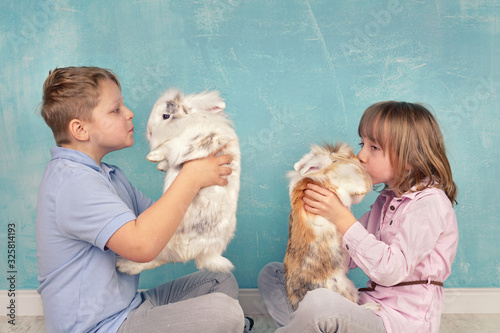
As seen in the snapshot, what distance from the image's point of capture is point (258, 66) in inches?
83.0

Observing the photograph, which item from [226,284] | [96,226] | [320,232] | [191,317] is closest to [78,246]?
[96,226]

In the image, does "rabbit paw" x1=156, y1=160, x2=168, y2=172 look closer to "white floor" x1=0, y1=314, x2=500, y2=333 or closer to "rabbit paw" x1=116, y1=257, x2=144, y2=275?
"rabbit paw" x1=116, y1=257, x2=144, y2=275

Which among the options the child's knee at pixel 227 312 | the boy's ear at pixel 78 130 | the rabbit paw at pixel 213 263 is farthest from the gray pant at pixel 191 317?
the boy's ear at pixel 78 130

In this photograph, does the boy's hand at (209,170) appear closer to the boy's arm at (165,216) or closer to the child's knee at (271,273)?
the boy's arm at (165,216)

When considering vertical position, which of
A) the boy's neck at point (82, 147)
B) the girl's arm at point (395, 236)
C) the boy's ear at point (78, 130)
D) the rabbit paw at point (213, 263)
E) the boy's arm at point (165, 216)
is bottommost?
the rabbit paw at point (213, 263)

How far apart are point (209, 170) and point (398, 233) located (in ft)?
2.22

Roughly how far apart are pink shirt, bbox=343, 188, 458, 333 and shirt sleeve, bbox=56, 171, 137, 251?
747 millimetres

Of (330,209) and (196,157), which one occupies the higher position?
(196,157)

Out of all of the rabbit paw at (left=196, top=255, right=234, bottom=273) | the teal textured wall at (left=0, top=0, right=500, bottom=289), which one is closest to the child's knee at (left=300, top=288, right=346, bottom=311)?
the rabbit paw at (left=196, top=255, right=234, bottom=273)

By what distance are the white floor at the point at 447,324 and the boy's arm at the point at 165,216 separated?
0.96 meters

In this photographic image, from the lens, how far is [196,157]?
138cm

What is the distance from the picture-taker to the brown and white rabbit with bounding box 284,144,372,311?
4.51ft

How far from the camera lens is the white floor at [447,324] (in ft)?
6.59

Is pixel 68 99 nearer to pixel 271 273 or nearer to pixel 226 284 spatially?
pixel 226 284
